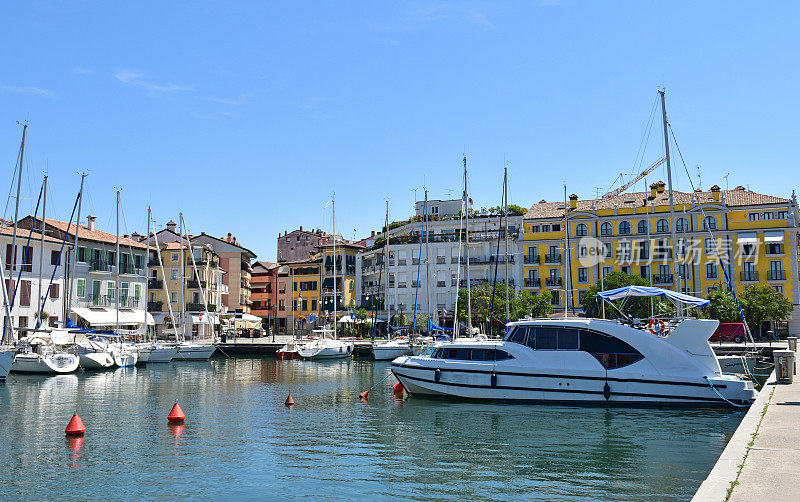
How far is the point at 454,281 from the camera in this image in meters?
87.0

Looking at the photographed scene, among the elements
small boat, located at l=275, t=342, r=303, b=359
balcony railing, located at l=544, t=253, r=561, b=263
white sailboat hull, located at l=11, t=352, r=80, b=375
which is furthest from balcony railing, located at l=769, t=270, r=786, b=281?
white sailboat hull, located at l=11, t=352, r=80, b=375

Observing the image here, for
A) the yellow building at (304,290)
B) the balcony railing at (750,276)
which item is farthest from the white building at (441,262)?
the balcony railing at (750,276)

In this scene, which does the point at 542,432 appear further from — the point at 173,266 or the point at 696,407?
the point at 173,266

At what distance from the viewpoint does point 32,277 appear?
60438 mm

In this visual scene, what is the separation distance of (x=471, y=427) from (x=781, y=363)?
1166 centimetres

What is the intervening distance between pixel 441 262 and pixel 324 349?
1101 inches

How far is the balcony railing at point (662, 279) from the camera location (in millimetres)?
77537

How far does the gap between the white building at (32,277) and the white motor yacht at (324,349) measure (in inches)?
808

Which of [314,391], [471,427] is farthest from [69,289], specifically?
[471,427]

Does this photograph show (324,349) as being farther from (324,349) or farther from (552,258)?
(552,258)

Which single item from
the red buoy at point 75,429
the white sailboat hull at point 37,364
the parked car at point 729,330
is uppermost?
the parked car at point 729,330

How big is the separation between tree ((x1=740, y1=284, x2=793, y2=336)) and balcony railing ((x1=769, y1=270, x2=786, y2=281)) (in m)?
5.74

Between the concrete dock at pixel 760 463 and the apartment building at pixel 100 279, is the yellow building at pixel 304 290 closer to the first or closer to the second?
the apartment building at pixel 100 279

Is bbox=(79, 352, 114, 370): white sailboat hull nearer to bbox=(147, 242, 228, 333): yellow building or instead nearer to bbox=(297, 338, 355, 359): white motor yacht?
bbox=(297, 338, 355, 359): white motor yacht
